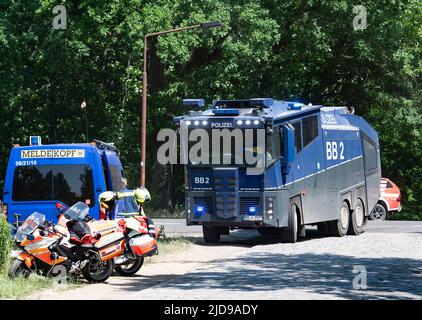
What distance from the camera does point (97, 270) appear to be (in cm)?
1593

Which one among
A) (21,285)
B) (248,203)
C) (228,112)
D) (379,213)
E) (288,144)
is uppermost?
(228,112)

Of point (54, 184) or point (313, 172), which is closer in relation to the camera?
point (54, 184)

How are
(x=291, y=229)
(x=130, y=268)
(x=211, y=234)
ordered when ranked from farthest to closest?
(x=211, y=234)
(x=291, y=229)
(x=130, y=268)

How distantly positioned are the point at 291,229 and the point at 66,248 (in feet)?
31.2

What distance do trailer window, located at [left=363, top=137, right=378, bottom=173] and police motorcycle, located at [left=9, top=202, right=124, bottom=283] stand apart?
1459cm

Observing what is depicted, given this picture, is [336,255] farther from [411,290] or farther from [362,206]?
[362,206]

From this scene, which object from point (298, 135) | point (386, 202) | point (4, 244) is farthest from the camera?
point (386, 202)

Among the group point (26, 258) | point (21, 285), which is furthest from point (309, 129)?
point (21, 285)

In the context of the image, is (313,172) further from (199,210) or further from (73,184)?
(73,184)

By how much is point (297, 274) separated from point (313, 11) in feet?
88.6

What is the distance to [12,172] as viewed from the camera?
838 inches

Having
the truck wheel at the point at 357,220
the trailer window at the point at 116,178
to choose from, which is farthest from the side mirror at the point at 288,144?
the truck wheel at the point at 357,220

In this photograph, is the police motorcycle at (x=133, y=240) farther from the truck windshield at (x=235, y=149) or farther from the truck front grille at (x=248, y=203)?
the truck front grille at (x=248, y=203)
